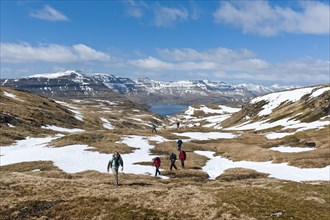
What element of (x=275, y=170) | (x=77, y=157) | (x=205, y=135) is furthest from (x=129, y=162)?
(x=205, y=135)

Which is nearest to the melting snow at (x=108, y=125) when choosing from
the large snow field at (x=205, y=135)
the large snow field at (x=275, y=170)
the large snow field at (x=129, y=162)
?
the large snow field at (x=205, y=135)

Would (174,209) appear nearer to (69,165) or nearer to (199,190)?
(199,190)

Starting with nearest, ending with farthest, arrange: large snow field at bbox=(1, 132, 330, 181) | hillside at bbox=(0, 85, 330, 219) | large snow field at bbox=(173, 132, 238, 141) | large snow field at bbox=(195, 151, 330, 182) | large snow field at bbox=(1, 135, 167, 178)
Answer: hillside at bbox=(0, 85, 330, 219) → large snow field at bbox=(195, 151, 330, 182) → large snow field at bbox=(1, 132, 330, 181) → large snow field at bbox=(1, 135, 167, 178) → large snow field at bbox=(173, 132, 238, 141)

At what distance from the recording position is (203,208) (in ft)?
92.2

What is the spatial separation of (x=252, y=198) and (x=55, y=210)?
16429mm

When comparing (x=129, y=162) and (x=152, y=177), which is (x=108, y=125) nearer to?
(x=129, y=162)

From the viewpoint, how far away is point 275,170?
5669 cm

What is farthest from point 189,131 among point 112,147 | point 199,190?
point 199,190

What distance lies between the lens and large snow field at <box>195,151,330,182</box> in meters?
51.9

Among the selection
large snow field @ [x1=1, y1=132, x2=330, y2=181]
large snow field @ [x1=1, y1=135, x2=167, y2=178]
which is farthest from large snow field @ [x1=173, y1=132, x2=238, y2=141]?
large snow field @ [x1=1, y1=135, x2=167, y2=178]

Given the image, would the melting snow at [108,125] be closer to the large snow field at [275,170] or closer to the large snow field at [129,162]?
the large snow field at [129,162]

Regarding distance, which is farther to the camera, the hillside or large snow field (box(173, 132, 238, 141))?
large snow field (box(173, 132, 238, 141))

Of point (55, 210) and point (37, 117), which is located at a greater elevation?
point (37, 117)

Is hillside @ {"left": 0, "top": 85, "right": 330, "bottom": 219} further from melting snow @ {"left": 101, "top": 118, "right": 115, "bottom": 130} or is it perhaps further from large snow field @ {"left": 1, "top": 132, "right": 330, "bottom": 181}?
melting snow @ {"left": 101, "top": 118, "right": 115, "bottom": 130}
